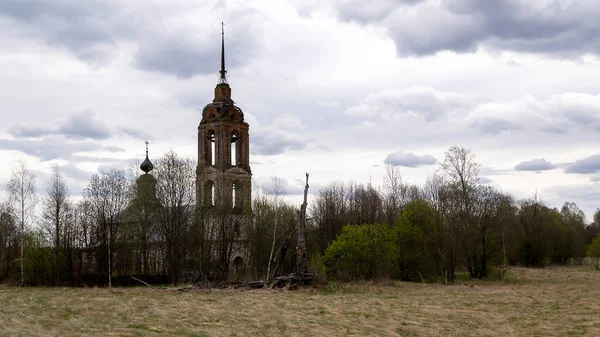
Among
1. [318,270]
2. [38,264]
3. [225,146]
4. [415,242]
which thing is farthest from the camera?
[225,146]

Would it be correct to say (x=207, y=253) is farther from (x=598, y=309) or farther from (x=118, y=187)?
(x=598, y=309)

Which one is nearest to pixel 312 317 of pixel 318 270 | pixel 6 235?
pixel 318 270

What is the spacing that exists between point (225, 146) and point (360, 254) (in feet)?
79.9

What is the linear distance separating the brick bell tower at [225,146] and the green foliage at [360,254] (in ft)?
60.7

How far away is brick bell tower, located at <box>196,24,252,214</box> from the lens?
53.7m

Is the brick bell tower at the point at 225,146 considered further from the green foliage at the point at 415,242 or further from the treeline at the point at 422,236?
the green foliage at the point at 415,242

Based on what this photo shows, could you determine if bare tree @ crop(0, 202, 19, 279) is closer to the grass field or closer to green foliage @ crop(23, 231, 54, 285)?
green foliage @ crop(23, 231, 54, 285)

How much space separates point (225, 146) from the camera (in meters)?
54.7

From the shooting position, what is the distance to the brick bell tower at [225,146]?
53719 mm

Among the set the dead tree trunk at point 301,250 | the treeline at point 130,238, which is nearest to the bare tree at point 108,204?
the treeline at point 130,238

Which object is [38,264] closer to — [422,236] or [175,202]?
[175,202]

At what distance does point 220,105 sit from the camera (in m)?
54.8

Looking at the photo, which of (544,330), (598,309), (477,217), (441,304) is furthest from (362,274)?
(544,330)

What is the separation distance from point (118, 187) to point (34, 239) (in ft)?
22.6
